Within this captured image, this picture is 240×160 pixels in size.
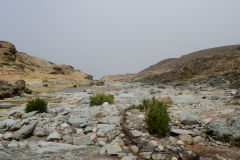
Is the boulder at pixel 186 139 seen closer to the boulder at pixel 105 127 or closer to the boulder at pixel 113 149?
the boulder at pixel 113 149

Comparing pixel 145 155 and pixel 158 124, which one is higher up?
pixel 158 124

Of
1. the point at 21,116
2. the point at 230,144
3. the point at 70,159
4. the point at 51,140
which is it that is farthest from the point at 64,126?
the point at 230,144

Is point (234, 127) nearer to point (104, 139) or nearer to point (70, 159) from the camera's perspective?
point (104, 139)

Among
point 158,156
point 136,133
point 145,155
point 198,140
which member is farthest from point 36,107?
point 198,140

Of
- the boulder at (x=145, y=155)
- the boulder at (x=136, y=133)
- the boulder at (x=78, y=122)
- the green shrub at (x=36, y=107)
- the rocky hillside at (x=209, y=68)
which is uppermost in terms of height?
the rocky hillside at (x=209, y=68)

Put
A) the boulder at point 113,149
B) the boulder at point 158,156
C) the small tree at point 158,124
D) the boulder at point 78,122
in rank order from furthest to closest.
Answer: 1. the boulder at point 78,122
2. the small tree at point 158,124
3. the boulder at point 113,149
4. the boulder at point 158,156

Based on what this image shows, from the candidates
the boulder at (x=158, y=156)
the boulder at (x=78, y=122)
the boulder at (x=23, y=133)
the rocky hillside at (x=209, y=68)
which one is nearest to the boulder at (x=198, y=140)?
the boulder at (x=158, y=156)

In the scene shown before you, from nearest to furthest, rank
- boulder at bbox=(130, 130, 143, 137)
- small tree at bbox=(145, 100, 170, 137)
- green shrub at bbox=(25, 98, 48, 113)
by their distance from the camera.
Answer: small tree at bbox=(145, 100, 170, 137) → boulder at bbox=(130, 130, 143, 137) → green shrub at bbox=(25, 98, 48, 113)

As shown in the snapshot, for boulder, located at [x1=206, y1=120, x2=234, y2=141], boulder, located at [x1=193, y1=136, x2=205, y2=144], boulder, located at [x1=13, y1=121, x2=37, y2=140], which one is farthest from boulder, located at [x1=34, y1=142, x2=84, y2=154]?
boulder, located at [x1=206, y1=120, x2=234, y2=141]

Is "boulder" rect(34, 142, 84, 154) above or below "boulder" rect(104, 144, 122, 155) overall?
above

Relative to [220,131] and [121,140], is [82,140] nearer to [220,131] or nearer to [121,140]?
[121,140]

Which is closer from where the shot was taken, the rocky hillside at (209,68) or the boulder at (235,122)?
the boulder at (235,122)

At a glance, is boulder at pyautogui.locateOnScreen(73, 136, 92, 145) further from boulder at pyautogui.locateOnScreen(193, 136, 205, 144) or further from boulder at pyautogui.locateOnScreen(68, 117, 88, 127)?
boulder at pyautogui.locateOnScreen(193, 136, 205, 144)

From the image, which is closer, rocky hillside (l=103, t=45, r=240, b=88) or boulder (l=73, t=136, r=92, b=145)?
boulder (l=73, t=136, r=92, b=145)
